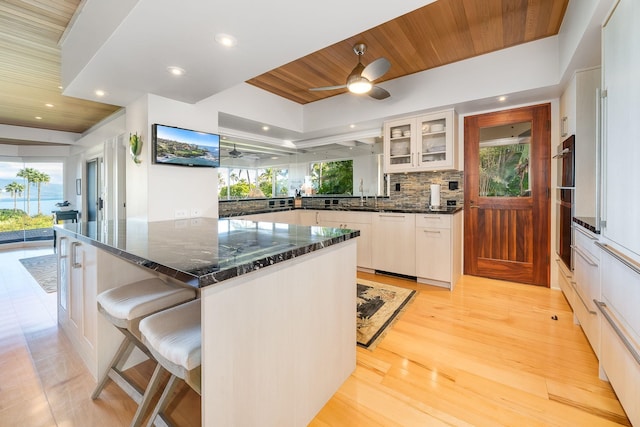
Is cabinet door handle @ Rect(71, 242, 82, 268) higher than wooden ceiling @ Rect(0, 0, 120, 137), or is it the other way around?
wooden ceiling @ Rect(0, 0, 120, 137)

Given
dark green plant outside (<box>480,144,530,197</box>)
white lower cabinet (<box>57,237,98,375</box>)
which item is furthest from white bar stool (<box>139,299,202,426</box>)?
dark green plant outside (<box>480,144,530,197</box>)

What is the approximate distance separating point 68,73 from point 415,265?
413cm

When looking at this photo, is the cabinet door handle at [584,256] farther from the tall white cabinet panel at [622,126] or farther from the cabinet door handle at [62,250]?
the cabinet door handle at [62,250]

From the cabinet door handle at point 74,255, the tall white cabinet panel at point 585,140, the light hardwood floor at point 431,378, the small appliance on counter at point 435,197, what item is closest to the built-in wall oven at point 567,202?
the tall white cabinet panel at point 585,140

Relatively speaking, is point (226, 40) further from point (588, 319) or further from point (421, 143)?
point (588, 319)

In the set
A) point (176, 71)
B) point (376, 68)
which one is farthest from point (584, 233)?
point (176, 71)

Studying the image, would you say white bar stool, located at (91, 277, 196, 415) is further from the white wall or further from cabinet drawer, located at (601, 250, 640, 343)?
cabinet drawer, located at (601, 250, 640, 343)

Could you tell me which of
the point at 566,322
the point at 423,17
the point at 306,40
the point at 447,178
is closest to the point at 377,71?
the point at 423,17

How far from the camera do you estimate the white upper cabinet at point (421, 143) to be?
3.57 metres

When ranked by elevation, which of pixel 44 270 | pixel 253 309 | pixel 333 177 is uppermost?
pixel 333 177

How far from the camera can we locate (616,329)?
4.58 feet

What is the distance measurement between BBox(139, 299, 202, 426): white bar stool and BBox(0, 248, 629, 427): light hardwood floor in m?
0.35

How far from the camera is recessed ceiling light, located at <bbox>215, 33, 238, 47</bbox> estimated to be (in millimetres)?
1923

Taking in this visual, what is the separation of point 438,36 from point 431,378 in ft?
9.89
